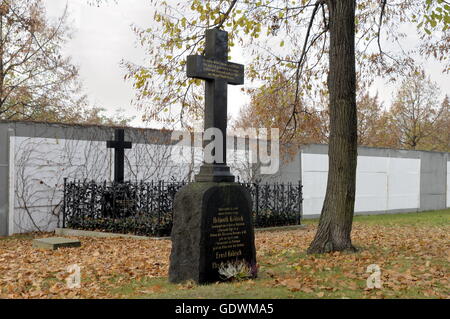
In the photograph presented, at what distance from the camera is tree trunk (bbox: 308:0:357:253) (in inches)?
345

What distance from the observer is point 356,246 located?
9.36 meters

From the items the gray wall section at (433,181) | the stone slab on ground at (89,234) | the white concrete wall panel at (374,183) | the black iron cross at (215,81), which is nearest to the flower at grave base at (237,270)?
the black iron cross at (215,81)

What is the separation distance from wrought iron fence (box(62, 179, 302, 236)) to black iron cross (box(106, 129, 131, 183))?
56 centimetres

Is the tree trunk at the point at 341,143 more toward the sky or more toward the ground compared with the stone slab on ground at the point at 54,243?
more toward the sky

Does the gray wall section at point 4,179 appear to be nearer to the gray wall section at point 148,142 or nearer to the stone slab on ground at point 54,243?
the gray wall section at point 148,142

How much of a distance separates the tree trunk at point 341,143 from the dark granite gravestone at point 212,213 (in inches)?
92.1

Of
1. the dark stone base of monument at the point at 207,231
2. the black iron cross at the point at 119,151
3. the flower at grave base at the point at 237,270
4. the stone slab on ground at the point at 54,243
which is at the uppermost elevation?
the black iron cross at the point at 119,151

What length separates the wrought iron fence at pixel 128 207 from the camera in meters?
12.6

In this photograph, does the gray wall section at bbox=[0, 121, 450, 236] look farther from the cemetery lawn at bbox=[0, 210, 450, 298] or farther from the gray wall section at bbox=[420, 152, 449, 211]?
the cemetery lawn at bbox=[0, 210, 450, 298]

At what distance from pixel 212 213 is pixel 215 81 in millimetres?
1862

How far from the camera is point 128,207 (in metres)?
13.2

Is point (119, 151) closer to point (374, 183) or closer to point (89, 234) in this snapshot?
point (89, 234)
